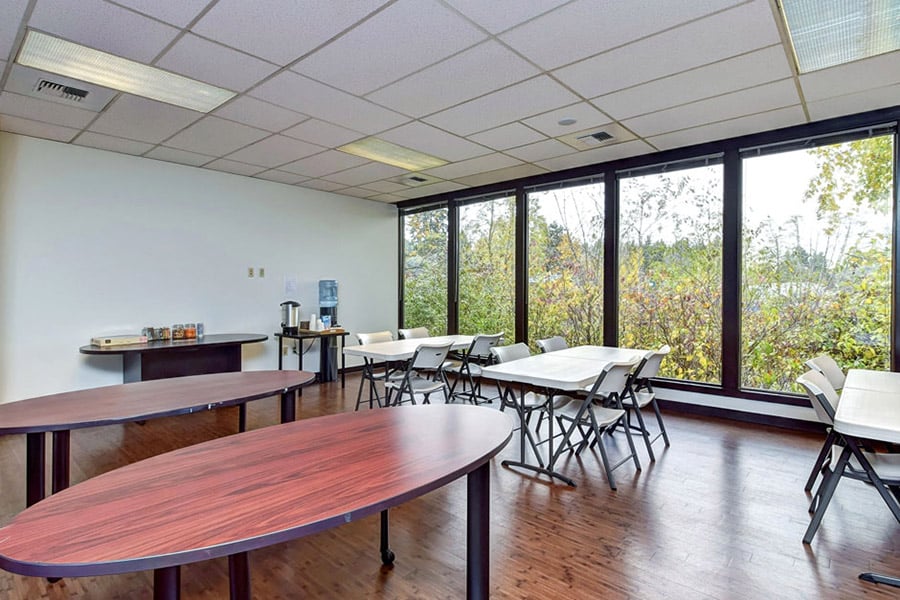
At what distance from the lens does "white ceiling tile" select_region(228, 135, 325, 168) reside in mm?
4359

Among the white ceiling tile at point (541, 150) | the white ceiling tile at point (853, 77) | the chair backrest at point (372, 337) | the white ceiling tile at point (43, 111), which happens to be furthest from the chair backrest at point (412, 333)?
the white ceiling tile at point (853, 77)

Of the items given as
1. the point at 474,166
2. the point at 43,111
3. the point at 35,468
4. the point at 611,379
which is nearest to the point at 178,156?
the point at 43,111

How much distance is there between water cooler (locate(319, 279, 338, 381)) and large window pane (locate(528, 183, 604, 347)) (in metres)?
2.68

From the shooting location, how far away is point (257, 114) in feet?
12.0

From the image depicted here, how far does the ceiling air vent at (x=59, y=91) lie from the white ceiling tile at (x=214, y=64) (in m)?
0.94

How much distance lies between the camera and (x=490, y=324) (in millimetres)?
6359

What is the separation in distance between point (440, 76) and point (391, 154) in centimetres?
193

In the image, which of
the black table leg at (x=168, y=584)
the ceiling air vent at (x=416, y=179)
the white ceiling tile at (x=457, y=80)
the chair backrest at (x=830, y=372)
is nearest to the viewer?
the black table leg at (x=168, y=584)

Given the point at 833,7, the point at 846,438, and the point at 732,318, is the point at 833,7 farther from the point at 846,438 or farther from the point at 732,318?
the point at 732,318

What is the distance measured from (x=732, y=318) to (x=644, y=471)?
6.90 feet

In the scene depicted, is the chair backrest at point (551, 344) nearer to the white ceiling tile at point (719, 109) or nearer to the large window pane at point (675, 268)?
the large window pane at point (675, 268)

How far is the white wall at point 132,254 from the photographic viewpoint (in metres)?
4.17

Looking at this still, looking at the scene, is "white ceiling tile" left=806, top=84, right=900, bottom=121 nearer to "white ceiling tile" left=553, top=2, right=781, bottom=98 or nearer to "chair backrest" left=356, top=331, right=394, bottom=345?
"white ceiling tile" left=553, top=2, right=781, bottom=98

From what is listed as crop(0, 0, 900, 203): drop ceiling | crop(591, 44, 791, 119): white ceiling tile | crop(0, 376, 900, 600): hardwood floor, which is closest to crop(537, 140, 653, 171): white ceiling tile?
crop(0, 0, 900, 203): drop ceiling
